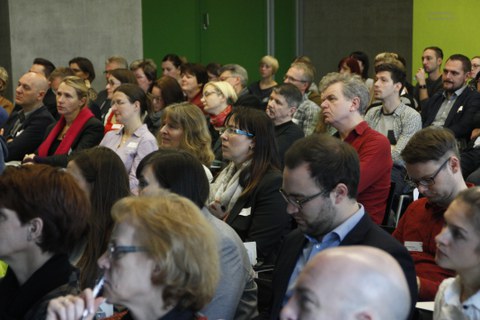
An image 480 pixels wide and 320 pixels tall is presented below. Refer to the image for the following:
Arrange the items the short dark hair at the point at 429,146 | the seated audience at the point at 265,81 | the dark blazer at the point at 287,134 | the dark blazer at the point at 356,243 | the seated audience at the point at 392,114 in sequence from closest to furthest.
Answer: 1. the dark blazer at the point at 356,243
2. the short dark hair at the point at 429,146
3. the dark blazer at the point at 287,134
4. the seated audience at the point at 392,114
5. the seated audience at the point at 265,81

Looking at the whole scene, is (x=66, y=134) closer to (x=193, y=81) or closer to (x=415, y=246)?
(x=193, y=81)

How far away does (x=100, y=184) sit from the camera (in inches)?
141

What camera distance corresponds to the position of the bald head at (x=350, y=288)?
1.57 meters

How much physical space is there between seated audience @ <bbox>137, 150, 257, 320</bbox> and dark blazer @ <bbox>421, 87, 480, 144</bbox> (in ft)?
15.3

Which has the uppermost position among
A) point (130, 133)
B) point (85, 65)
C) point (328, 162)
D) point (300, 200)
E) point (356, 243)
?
point (328, 162)

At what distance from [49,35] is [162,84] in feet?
11.5


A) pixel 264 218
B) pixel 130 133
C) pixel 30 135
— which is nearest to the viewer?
pixel 264 218

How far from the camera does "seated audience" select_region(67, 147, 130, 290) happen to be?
339 centimetres

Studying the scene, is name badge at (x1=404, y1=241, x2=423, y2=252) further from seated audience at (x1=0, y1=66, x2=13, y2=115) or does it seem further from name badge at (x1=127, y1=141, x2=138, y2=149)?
seated audience at (x1=0, y1=66, x2=13, y2=115)

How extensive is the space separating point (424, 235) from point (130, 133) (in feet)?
10.4

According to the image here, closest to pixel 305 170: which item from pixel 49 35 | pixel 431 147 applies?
pixel 431 147

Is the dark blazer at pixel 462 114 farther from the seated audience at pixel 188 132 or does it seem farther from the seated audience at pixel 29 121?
the seated audience at pixel 29 121

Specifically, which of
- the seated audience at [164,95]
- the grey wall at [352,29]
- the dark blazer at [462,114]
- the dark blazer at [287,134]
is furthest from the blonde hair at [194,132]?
the grey wall at [352,29]

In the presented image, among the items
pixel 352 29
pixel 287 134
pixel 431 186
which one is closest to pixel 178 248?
pixel 431 186
